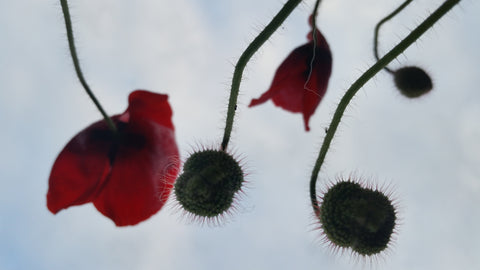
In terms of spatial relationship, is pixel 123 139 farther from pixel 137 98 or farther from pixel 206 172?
pixel 206 172

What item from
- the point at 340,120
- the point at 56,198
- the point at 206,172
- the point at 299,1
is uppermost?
the point at 299,1

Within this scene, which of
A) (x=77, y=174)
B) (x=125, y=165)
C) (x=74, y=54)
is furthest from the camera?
(x=125, y=165)

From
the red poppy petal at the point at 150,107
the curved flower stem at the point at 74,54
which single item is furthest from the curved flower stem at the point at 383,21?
the curved flower stem at the point at 74,54

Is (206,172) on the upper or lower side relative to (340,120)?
lower

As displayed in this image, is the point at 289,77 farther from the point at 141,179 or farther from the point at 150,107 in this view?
the point at 141,179

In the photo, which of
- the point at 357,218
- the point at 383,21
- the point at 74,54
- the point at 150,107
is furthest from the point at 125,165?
the point at 383,21

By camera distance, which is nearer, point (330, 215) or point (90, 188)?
point (330, 215)

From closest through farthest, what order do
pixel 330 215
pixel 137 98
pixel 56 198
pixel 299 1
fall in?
1. pixel 299 1
2. pixel 330 215
3. pixel 56 198
4. pixel 137 98

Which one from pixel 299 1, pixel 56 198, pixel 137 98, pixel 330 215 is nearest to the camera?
pixel 299 1

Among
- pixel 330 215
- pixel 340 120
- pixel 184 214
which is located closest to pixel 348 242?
pixel 330 215
